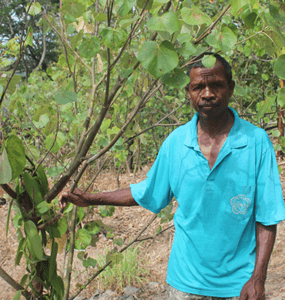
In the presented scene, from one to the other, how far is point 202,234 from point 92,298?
1.98 m

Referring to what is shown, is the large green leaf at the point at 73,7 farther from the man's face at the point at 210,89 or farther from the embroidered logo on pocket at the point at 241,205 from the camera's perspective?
the embroidered logo on pocket at the point at 241,205

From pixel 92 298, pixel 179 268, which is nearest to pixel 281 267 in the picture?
pixel 92 298

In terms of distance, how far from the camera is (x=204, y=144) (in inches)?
55.1

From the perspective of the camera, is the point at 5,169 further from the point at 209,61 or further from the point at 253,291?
the point at 253,291

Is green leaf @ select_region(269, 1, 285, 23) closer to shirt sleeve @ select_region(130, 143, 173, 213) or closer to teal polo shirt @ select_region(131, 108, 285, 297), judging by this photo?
teal polo shirt @ select_region(131, 108, 285, 297)

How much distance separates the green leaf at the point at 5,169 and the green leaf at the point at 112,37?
43cm

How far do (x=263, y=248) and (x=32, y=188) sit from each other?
878 millimetres

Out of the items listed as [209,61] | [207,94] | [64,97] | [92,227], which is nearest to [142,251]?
[92,227]

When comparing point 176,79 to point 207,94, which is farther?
point 207,94

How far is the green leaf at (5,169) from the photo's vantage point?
3.02ft

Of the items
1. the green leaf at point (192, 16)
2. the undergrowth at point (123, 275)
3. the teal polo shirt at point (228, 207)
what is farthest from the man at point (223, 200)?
the undergrowth at point (123, 275)

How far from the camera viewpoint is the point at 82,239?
169cm

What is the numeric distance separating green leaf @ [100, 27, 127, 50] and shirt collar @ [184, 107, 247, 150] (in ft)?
1.88

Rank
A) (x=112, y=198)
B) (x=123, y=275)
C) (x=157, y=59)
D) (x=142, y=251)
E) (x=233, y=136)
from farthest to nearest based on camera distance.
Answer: (x=142, y=251)
(x=123, y=275)
(x=112, y=198)
(x=233, y=136)
(x=157, y=59)
